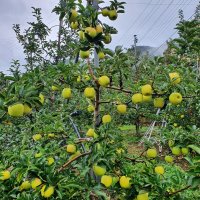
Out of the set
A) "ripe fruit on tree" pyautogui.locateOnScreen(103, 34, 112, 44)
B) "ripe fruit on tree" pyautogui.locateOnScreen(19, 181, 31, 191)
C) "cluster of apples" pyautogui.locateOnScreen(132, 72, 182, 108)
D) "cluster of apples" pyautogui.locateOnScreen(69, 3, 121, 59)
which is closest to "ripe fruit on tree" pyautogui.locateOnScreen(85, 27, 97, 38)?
"cluster of apples" pyautogui.locateOnScreen(69, 3, 121, 59)

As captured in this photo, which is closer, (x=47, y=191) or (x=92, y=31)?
(x=47, y=191)

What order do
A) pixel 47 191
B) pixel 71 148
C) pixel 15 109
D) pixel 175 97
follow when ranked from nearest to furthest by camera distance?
pixel 15 109, pixel 47 191, pixel 175 97, pixel 71 148

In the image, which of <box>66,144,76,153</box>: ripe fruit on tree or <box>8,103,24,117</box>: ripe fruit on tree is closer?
<box>8,103,24,117</box>: ripe fruit on tree

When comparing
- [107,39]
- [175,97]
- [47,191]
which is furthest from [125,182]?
[107,39]

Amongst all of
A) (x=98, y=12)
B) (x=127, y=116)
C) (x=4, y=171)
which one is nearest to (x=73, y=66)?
(x=98, y=12)

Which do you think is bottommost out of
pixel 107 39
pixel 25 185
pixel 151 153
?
pixel 25 185

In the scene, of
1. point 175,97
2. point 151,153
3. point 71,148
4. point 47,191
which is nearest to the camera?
point 47,191

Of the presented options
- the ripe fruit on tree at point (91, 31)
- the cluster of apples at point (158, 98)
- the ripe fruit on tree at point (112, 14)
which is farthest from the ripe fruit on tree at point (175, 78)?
the ripe fruit on tree at point (112, 14)

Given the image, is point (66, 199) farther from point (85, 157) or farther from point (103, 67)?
point (103, 67)

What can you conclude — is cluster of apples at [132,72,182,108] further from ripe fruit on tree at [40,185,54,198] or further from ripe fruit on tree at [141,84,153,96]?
ripe fruit on tree at [40,185,54,198]

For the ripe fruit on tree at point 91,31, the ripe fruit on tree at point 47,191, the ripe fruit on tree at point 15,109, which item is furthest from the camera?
the ripe fruit on tree at point 91,31

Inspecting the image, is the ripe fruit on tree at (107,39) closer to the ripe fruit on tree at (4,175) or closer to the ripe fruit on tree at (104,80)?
the ripe fruit on tree at (104,80)

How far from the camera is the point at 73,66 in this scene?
232 centimetres

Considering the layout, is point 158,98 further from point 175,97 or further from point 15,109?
point 15,109
